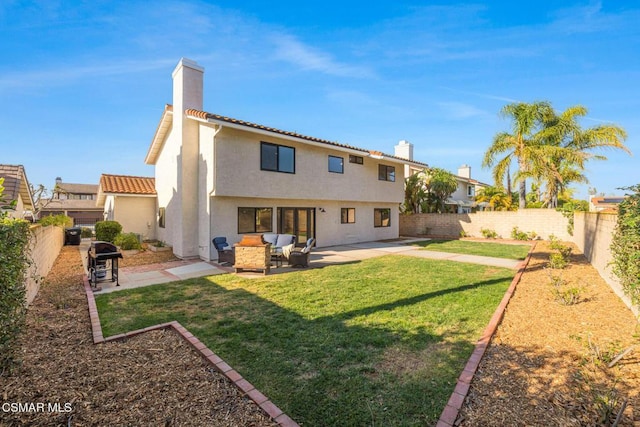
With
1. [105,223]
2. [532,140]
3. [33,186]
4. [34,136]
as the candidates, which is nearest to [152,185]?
[105,223]

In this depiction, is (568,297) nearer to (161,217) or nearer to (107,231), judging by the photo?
(161,217)

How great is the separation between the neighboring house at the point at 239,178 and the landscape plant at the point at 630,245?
1224 centimetres

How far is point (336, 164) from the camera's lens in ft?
60.1

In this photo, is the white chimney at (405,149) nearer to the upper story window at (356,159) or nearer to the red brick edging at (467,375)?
the upper story window at (356,159)

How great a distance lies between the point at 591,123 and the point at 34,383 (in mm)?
31323

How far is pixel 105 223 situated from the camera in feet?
56.1

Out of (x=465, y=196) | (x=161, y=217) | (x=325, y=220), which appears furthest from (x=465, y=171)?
(x=161, y=217)

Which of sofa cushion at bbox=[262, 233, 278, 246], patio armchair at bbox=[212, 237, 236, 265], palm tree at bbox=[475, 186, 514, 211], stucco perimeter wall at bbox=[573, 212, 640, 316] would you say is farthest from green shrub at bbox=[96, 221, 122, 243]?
palm tree at bbox=[475, 186, 514, 211]

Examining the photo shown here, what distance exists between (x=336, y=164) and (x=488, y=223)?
1429cm

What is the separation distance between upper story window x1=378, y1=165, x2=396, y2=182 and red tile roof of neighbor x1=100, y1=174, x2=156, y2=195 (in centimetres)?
1565

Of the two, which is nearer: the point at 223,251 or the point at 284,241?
the point at 223,251

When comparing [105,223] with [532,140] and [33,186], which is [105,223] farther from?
[532,140]

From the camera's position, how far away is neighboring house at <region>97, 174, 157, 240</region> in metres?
18.9

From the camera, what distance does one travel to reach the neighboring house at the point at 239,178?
13.3m
